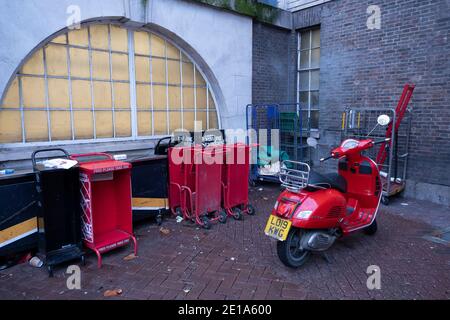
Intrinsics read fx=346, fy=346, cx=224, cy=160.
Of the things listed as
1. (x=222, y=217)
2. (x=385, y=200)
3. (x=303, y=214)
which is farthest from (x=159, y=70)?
(x=385, y=200)

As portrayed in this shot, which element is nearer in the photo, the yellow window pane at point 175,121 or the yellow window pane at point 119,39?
the yellow window pane at point 119,39

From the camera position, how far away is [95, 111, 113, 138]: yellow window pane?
5.91 metres

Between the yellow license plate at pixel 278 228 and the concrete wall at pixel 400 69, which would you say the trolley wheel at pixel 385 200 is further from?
the yellow license plate at pixel 278 228

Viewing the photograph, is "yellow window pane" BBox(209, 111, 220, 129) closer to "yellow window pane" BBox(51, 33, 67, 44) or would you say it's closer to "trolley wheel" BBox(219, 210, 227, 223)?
"trolley wheel" BBox(219, 210, 227, 223)

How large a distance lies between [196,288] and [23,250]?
2.12 meters

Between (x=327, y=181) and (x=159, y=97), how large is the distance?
3.96 meters

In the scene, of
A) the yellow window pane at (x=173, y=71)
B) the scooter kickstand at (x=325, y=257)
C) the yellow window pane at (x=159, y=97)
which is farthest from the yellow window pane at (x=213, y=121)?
the scooter kickstand at (x=325, y=257)

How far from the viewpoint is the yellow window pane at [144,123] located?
21.2 feet

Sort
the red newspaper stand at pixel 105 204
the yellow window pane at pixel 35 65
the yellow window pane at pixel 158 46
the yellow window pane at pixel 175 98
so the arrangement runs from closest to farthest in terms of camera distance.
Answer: the red newspaper stand at pixel 105 204 → the yellow window pane at pixel 35 65 → the yellow window pane at pixel 158 46 → the yellow window pane at pixel 175 98

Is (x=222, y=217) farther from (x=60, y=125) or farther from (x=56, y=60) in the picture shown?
(x=56, y=60)

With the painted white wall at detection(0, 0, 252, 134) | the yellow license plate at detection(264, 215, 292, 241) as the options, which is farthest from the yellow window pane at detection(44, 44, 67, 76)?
the yellow license plate at detection(264, 215, 292, 241)

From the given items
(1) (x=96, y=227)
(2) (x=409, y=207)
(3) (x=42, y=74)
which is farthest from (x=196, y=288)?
(2) (x=409, y=207)

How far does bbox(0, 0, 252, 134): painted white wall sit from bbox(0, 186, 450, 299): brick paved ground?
2.83 metres

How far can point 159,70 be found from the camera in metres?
6.67
